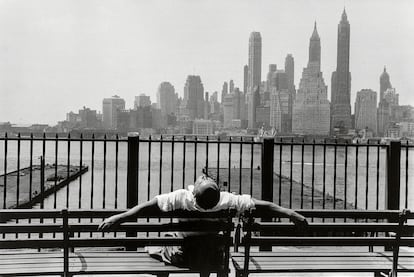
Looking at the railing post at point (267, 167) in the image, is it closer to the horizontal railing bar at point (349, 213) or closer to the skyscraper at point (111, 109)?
the horizontal railing bar at point (349, 213)

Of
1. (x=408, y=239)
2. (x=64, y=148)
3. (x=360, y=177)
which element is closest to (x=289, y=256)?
(x=408, y=239)

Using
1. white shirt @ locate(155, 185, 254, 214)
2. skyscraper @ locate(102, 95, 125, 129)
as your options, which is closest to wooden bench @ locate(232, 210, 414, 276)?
white shirt @ locate(155, 185, 254, 214)

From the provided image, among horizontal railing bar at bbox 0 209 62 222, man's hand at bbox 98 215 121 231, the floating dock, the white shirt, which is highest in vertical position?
the white shirt

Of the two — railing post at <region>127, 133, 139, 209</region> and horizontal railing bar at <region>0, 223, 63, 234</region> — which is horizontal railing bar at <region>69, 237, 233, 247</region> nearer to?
horizontal railing bar at <region>0, 223, 63, 234</region>

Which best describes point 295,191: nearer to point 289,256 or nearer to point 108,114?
point 289,256

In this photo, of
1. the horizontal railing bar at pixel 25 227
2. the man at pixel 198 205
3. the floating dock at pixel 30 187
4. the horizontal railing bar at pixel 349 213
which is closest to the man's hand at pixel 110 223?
the man at pixel 198 205

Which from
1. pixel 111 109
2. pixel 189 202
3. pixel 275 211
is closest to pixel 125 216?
pixel 189 202
